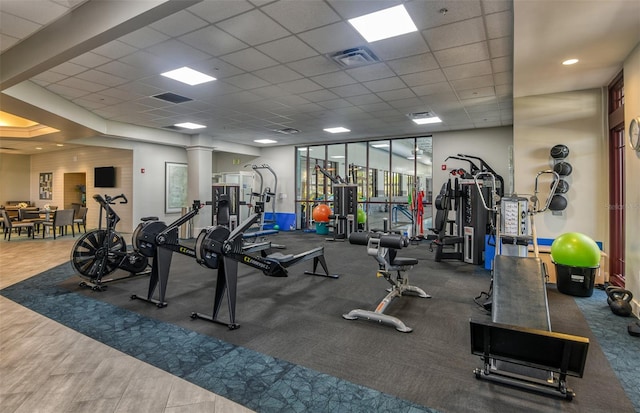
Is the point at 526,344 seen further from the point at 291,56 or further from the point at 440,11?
the point at 291,56

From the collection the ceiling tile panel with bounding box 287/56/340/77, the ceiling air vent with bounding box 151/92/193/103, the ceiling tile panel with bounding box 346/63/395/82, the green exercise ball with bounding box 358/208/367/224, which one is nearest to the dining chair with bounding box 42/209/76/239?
the ceiling air vent with bounding box 151/92/193/103

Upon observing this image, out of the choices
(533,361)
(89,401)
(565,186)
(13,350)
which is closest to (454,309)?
(533,361)

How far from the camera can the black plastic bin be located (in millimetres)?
4184

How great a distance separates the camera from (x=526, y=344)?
7.16 ft

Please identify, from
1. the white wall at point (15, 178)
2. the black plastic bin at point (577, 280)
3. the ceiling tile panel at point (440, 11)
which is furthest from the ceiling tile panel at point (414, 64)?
the white wall at point (15, 178)

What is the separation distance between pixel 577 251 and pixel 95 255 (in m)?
6.31

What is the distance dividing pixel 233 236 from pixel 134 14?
2.06 meters

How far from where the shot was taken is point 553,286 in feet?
15.4

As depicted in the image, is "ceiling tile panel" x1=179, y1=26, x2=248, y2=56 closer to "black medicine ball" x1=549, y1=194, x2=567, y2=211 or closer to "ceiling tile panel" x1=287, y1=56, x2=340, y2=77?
"ceiling tile panel" x1=287, y1=56, x2=340, y2=77

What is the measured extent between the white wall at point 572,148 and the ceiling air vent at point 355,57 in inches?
108

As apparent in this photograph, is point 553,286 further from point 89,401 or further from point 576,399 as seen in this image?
point 89,401

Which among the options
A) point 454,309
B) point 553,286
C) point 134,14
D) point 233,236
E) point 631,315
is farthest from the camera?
point 553,286

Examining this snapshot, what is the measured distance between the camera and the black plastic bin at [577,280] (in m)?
4.18

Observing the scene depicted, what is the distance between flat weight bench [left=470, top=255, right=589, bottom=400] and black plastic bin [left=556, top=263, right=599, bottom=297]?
185 centimetres
